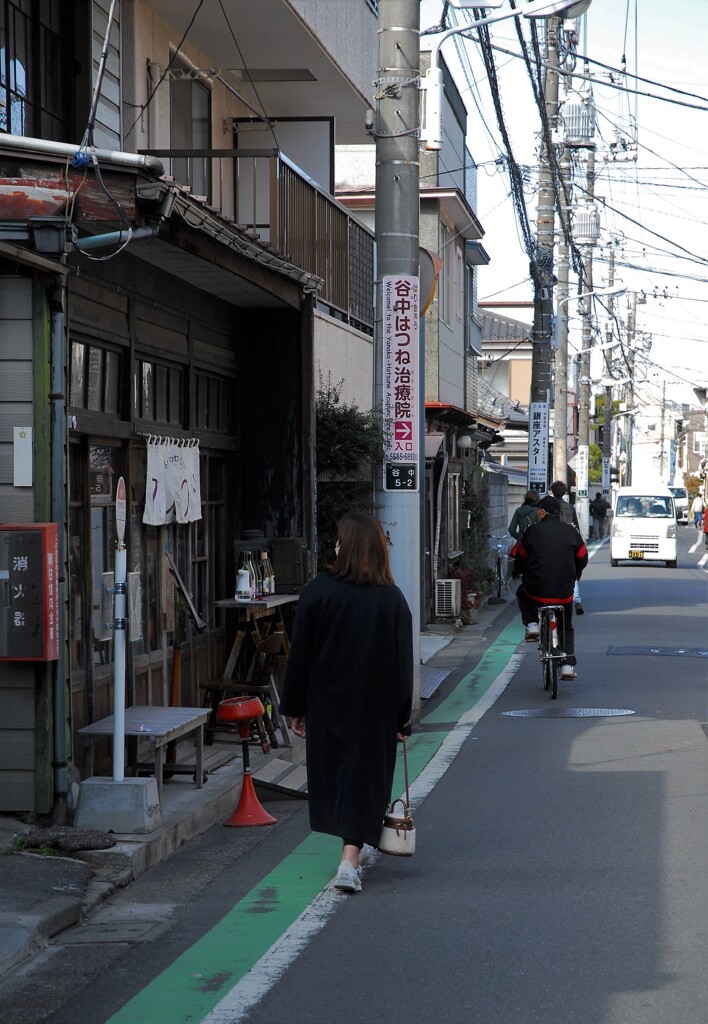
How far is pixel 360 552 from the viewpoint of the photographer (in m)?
6.26

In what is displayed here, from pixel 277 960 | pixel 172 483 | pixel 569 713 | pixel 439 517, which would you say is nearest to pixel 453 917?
pixel 277 960

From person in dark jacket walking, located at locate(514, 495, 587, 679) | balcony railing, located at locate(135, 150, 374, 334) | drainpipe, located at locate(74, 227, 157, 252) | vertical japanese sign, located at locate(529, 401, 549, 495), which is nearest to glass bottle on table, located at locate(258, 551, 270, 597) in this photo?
balcony railing, located at locate(135, 150, 374, 334)

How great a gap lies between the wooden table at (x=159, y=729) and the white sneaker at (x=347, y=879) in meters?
1.57

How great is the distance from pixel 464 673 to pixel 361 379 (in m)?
3.78

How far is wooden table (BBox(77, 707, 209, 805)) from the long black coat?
1.32 m

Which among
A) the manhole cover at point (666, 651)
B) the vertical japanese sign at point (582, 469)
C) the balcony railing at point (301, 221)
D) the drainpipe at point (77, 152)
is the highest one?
the balcony railing at point (301, 221)

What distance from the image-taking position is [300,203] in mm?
12242

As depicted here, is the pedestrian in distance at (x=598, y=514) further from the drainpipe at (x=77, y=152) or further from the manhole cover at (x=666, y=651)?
the drainpipe at (x=77, y=152)

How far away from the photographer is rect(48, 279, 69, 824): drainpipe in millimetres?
7023

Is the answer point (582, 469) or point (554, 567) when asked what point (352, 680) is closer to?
point (554, 567)

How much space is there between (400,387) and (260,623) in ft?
8.06

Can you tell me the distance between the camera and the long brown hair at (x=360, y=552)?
627 cm

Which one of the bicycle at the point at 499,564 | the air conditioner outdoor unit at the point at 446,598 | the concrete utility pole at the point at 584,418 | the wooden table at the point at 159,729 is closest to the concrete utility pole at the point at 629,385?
the concrete utility pole at the point at 584,418

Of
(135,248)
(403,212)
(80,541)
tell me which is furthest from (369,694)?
(403,212)
